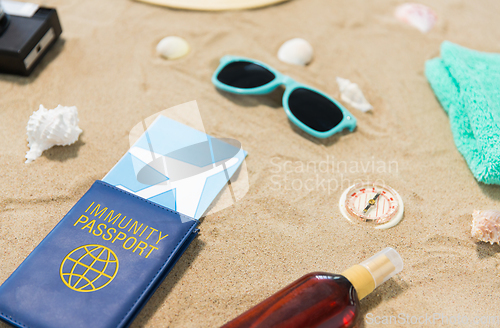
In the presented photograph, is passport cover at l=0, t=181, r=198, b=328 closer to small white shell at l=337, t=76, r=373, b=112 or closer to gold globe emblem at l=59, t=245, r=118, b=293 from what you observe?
gold globe emblem at l=59, t=245, r=118, b=293

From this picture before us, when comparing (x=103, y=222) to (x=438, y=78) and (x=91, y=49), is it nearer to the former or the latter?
(x=91, y=49)

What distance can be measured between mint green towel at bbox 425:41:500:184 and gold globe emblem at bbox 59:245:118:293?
0.98 metres

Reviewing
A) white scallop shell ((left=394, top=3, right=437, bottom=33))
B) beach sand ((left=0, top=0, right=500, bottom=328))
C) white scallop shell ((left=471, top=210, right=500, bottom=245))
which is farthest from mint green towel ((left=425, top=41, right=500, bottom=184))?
white scallop shell ((left=394, top=3, right=437, bottom=33))

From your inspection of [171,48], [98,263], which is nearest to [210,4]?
[171,48]

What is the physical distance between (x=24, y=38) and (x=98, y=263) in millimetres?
864

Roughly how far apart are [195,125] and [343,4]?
92 centimetres

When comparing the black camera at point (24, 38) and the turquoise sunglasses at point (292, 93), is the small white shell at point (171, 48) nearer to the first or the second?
the turquoise sunglasses at point (292, 93)

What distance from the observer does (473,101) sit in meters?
1.13

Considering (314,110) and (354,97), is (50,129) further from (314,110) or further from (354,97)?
(354,97)

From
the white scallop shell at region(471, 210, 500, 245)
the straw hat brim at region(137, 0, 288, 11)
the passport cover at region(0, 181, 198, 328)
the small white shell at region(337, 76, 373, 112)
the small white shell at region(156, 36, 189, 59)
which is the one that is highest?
the straw hat brim at region(137, 0, 288, 11)

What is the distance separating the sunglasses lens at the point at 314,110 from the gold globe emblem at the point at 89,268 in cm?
69

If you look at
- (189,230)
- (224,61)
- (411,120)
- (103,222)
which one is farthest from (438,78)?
(103,222)

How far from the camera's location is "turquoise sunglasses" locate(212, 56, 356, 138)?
3.96ft

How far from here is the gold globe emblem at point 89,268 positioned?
2.61 feet
